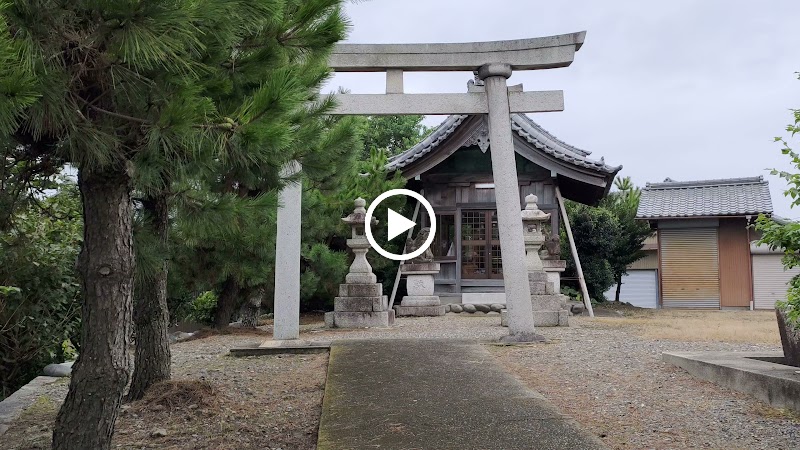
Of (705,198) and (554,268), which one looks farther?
(705,198)

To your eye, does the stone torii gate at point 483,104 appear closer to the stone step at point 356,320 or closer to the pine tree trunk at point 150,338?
the stone step at point 356,320

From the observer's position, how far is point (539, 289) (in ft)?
31.9

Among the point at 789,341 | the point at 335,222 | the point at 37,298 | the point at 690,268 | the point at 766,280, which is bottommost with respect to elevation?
the point at 789,341

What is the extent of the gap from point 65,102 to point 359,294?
7.37 meters

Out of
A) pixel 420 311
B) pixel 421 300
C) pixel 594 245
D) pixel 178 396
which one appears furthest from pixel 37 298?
pixel 594 245

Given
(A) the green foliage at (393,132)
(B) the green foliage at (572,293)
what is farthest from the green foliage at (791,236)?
(A) the green foliage at (393,132)

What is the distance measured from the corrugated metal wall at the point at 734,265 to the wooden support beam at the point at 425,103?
11259 mm

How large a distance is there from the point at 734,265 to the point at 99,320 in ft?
54.2

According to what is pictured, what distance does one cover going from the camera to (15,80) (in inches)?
67.4

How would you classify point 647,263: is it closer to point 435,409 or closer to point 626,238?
point 626,238

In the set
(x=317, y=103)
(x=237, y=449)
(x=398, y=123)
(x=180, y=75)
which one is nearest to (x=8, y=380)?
(x=237, y=449)

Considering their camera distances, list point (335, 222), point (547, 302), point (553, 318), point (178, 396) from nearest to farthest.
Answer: point (178, 396), point (553, 318), point (547, 302), point (335, 222)

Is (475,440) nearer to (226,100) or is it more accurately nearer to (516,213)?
(226,100)

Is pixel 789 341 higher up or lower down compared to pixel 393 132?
lower down
